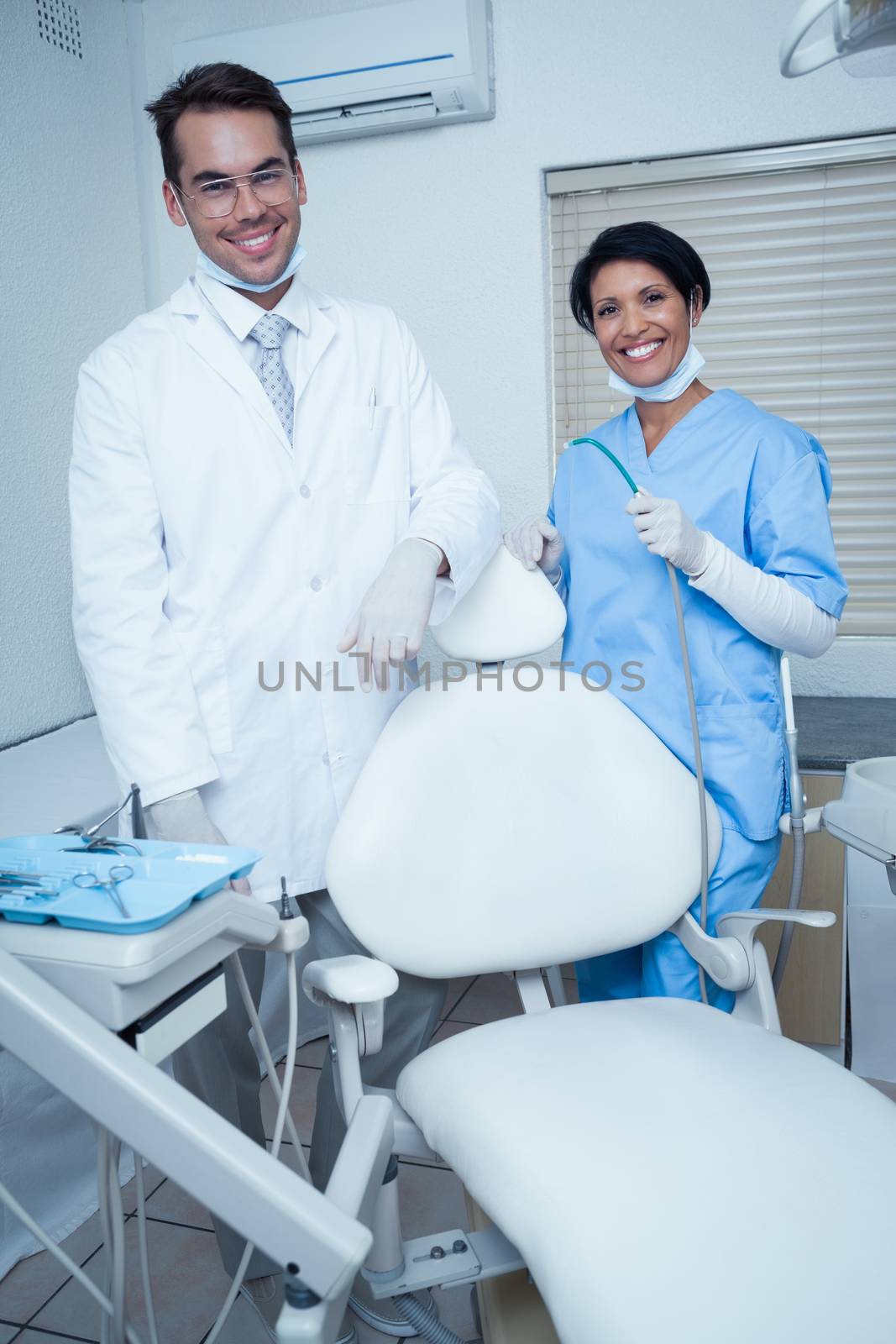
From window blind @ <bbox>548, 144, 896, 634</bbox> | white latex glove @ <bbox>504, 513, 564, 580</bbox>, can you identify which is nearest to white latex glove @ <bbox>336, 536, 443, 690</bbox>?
white latex glove @ <bbox>504, 513, 564, 580</bbox>

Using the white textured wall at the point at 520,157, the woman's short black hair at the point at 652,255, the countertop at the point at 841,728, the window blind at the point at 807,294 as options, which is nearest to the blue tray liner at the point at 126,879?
the woman's short black hair at the point at 652,255

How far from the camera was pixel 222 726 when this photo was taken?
4.31 feet

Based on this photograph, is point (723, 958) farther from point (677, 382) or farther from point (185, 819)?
point (677, 382)

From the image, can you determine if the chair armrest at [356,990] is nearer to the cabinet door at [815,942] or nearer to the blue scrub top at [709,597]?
the blue scrub top at [709,597]

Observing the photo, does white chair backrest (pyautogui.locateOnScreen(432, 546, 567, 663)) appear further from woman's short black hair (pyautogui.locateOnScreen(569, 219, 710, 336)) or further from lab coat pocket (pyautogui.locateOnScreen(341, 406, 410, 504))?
woman's short black hair (pyautogui.locateOnScreen(569, 219, 710, 336))

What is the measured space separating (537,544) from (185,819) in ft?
1.93

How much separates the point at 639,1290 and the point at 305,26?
2287 mm

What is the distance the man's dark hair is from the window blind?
3.63 feet

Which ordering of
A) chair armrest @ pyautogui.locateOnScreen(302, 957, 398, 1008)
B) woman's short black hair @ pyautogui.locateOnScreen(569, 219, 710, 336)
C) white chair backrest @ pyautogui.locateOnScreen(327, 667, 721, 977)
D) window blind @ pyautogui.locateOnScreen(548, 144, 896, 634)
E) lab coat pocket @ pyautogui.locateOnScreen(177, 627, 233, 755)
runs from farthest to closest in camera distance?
window blind @ pyautogui.locateOnScreen(548, 144, 896, 634) → woman's short black hair @ pyautogui.locateOnScreen(569, 219, 710, 336) → lab coat pocket @ pyautogui.locateOnScreen(177, 627, 233, 755) → white chair backrest @ pyautogui.locateOnScreen(327, 667, 721, 977) → chair armrest @ pyautogui.locateOnScreen(302, 957, 398, 1008)

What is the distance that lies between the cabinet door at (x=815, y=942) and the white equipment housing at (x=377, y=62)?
157 centimetres

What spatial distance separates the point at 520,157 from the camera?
221 centimetres

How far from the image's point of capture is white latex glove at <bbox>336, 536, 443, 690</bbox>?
3.57ft

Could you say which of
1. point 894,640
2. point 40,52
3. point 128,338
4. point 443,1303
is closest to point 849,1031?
point 894,640

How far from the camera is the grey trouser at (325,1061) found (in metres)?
1.36
